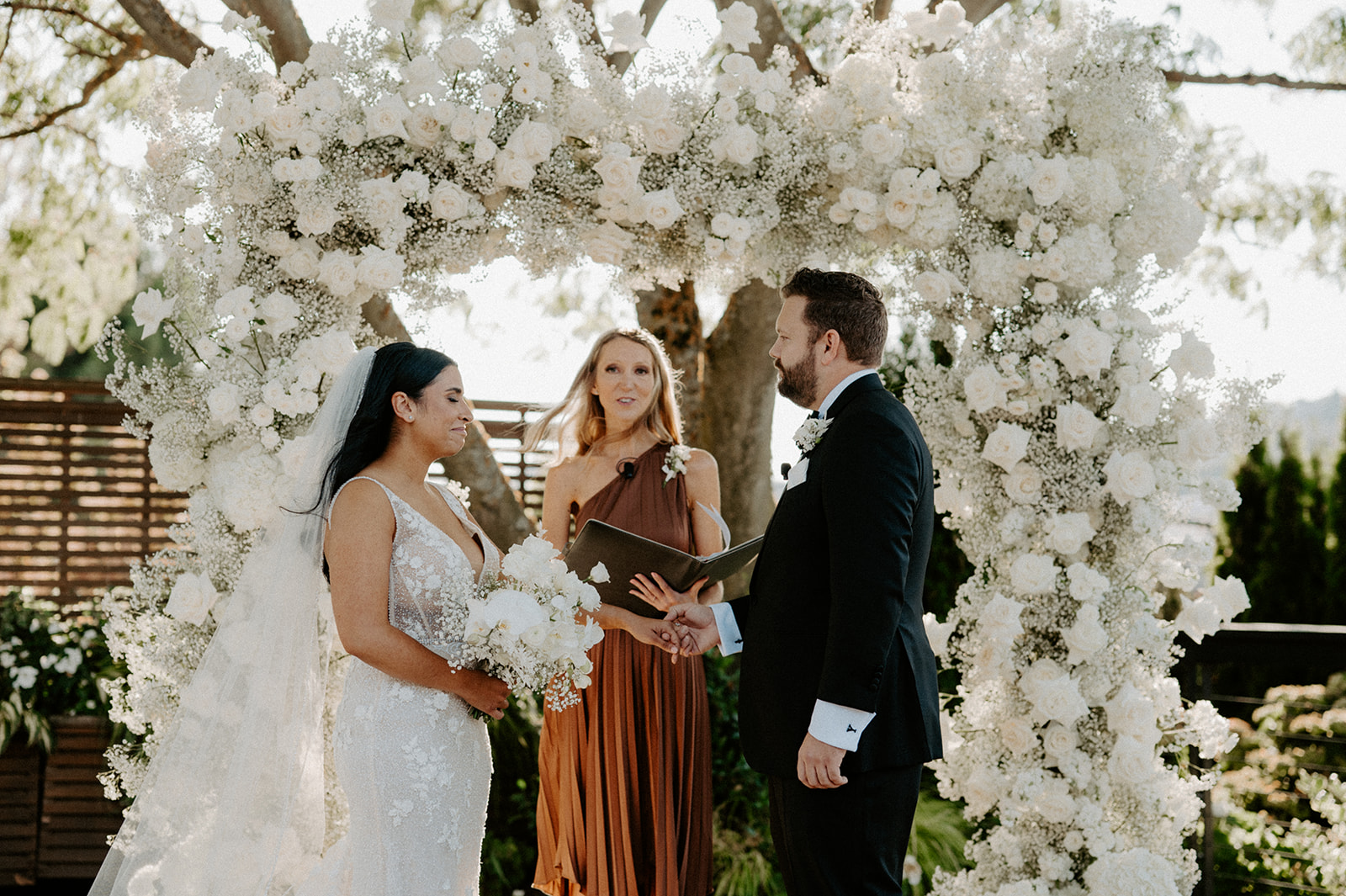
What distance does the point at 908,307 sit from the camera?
147 inches

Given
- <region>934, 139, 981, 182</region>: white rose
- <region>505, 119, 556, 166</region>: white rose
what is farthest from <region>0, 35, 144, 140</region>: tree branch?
<region>934, 139, 981, 182</region>: white rose

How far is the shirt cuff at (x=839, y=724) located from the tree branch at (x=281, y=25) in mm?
3604

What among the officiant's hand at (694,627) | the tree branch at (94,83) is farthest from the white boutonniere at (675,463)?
the tree branch at (94,83)

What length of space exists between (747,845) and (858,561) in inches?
115

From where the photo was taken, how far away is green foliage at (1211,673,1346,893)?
4.22 meters

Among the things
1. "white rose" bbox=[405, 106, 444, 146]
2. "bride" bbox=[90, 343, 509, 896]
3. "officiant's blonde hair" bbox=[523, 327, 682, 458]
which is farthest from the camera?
"officiant's blonde hair" bbox=[523, 327, 682, 458]

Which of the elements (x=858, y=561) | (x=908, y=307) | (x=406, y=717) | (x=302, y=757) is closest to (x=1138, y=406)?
(x=908, y=307)

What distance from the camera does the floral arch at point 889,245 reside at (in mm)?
3268

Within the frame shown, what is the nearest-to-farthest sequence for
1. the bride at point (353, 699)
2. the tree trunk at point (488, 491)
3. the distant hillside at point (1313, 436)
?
the bride at point (353, 699) → the tree trunk at point (488, 491) → the distant hillside at point (1313, 436)

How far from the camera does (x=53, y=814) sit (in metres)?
5.18

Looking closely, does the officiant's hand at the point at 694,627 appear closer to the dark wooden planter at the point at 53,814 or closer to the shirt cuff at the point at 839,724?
the shirt cuff at the point at 839,724

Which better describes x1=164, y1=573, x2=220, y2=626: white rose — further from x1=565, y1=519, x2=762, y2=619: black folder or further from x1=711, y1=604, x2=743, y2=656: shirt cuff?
x1=711, y1=604, x2=743, y2=656: shirt cuff

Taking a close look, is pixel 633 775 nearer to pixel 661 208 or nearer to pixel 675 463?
pixel 675 463

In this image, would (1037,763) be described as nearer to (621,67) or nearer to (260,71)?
(260,71)
